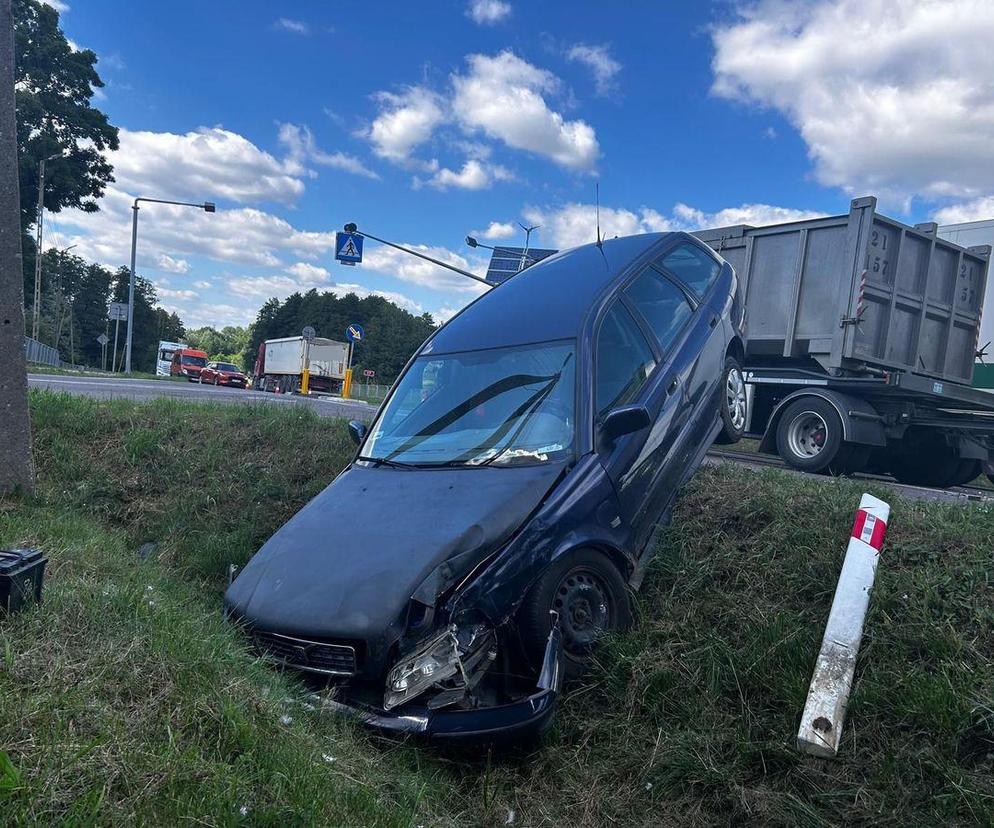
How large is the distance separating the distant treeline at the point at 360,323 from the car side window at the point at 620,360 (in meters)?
74.9

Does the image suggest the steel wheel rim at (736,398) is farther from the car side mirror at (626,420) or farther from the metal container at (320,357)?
the metal container at (320,357)

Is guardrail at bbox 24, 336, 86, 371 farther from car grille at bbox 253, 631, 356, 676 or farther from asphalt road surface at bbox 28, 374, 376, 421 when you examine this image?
car grille at bbox 253, 631, 356, 676

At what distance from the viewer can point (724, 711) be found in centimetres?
336

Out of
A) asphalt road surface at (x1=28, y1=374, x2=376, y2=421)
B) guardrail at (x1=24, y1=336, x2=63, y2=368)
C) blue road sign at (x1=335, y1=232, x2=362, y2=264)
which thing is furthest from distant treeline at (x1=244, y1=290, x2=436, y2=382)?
asphalt road surface at (x1=28, y1=374, x2=376, y2=421)

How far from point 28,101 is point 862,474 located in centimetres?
3875

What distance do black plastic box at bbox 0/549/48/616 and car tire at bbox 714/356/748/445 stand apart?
4.53 m

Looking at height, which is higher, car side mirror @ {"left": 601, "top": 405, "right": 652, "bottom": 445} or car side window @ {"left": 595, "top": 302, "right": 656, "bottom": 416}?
car side window @ {"left": 595, "top": 302, "right": 656, "bottom": 416}

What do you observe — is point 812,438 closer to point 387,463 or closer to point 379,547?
point 387,463

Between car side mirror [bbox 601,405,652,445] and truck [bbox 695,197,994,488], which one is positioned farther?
truck [bbox 695,197,994,488]

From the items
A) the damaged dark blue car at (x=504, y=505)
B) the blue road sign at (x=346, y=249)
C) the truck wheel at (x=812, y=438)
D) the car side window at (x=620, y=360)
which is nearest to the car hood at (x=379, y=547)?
the damaged dark blue car at (x=504, y=505)

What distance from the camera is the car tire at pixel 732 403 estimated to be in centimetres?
593

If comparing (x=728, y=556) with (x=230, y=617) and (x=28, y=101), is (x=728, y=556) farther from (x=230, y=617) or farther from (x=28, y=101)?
(x=28, y=101)

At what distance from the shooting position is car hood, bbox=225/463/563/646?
325cm

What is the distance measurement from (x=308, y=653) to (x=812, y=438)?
765 cm
